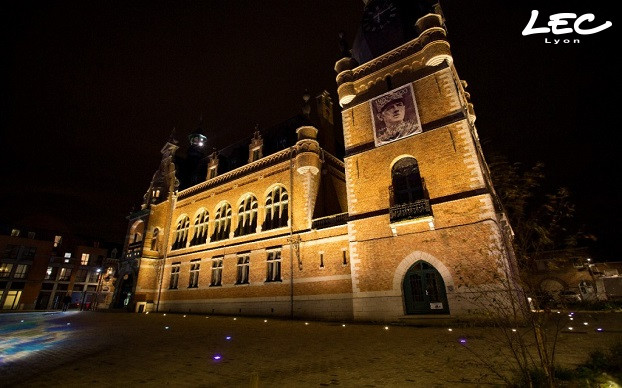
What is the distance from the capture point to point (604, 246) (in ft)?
127

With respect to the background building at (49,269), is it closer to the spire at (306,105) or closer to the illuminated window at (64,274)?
the illuminated window at (64,274)

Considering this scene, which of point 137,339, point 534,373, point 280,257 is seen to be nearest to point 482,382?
point 534,373

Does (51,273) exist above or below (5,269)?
above

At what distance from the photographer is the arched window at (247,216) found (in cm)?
2359

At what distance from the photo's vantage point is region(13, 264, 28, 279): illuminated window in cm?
4256

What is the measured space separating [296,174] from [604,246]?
4346cm

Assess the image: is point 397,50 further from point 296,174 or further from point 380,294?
point 380,294

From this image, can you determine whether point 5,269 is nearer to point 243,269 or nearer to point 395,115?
point 243,269

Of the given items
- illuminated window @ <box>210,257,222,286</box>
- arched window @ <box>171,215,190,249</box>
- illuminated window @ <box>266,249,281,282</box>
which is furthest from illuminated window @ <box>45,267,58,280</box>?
illuminated window @ <box>266,249,281,282</box>

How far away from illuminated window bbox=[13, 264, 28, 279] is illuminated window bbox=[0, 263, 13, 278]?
2.52ft

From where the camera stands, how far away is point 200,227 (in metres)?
28.1

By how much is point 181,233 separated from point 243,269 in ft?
34.7

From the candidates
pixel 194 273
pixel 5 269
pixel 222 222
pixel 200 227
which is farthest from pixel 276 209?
pixel 5 269

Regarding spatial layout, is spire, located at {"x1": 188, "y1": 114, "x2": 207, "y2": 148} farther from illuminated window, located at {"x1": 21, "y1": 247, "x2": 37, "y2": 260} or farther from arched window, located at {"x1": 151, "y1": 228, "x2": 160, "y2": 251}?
illuminated window, located at {"x1": 21, "y1": 247, "x2": 37, "y2": 260}
